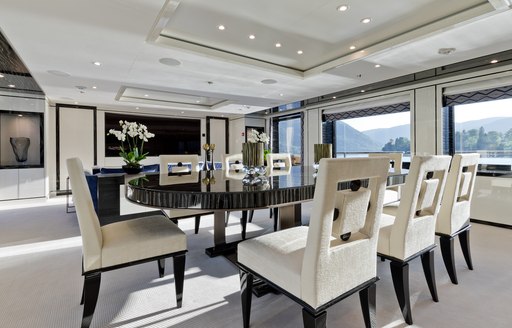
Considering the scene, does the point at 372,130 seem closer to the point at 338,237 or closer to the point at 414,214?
the point at 414,214

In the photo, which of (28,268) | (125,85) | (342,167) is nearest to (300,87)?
(125,85)

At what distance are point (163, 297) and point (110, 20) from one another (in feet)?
8.62

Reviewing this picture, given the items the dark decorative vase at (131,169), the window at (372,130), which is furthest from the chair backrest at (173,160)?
the window at (372,130)

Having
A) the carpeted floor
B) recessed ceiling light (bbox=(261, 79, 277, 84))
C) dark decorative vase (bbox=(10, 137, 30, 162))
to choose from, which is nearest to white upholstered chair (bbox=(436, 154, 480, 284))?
the carpeted floor

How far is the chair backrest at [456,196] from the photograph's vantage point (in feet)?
6.15

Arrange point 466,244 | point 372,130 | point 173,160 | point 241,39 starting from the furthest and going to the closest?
point 372,130
point 241,39
point 173,160
point 466,244

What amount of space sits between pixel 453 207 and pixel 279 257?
156cm

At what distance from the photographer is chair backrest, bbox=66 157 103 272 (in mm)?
1378

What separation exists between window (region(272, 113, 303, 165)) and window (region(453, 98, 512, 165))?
396 cm

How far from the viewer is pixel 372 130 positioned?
615cm

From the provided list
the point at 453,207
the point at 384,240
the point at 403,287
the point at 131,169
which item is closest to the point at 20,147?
the point at 131,169

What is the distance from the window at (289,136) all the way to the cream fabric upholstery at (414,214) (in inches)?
240

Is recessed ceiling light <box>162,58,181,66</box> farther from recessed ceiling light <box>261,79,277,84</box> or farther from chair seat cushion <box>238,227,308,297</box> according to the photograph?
chair seat cushion <box>238,227,308,297</box>

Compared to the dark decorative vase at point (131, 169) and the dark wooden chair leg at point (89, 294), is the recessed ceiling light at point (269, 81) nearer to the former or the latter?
the dark decorative vase at point (131, 169)
